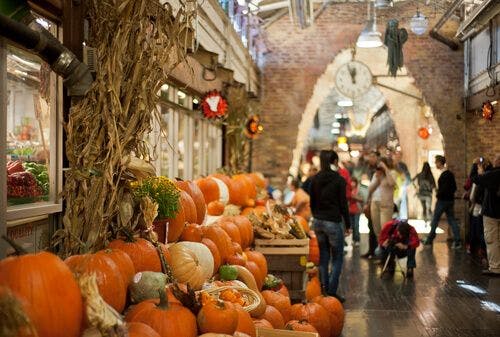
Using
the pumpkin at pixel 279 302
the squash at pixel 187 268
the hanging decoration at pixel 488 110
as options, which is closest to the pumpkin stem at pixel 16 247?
the squash at pixel 187 268

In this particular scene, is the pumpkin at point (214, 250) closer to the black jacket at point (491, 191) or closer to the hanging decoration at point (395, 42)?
the black jacket at point (491, 191)

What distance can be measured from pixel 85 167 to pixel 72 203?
0.70 feet

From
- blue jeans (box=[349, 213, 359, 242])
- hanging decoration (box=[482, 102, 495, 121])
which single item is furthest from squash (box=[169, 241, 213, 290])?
hanging decoration (box=[482, 102, 495, 121])

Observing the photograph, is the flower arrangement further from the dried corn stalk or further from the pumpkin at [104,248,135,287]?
the pumpkin at [104,248,135,287]

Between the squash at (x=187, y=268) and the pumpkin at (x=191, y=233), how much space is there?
63 cm

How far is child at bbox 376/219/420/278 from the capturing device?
33.4ft

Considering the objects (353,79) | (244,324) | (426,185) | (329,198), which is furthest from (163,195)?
(426,185)

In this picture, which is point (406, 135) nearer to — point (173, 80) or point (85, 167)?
point (173, 80)

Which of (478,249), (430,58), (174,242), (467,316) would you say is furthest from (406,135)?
(174,242)

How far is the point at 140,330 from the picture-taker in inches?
116

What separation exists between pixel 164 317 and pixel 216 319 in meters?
0.29

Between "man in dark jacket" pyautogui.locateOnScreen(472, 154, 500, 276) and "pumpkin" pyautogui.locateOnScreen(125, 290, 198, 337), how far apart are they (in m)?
7.67

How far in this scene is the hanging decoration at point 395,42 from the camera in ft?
49.3

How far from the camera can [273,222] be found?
24.1ft
